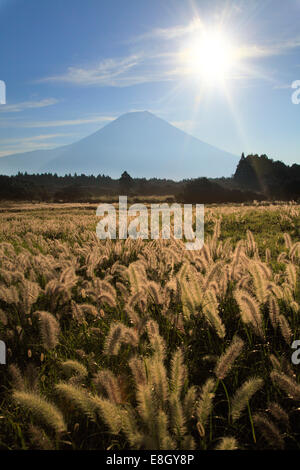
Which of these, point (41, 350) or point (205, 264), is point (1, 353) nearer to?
point (41, 350)

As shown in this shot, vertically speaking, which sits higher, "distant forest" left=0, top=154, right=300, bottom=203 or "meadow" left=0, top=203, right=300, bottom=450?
"distant forest" left=0, top=154, right=300, bottom=203

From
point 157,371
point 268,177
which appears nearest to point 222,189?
point 268,177

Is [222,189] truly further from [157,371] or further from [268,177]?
[157,371]

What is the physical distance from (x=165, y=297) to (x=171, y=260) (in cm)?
115

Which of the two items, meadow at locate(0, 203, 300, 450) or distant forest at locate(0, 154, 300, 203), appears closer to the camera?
meadow at locate(0, 203, 300, 450)

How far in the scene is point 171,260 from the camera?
10.8ft

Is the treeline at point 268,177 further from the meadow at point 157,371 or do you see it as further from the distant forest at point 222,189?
the meadow at point 157,371

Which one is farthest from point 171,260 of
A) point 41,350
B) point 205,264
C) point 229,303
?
point 41,350

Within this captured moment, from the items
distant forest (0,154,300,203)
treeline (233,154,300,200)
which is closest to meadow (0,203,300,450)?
distant forest (0,154,300,203)

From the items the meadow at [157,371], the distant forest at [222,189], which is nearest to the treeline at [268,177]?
the distant forest at [222,189]

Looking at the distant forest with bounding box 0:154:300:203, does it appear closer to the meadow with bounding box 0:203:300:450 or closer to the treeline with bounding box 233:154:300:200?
the treeline with bounding box 233:154:300:200
